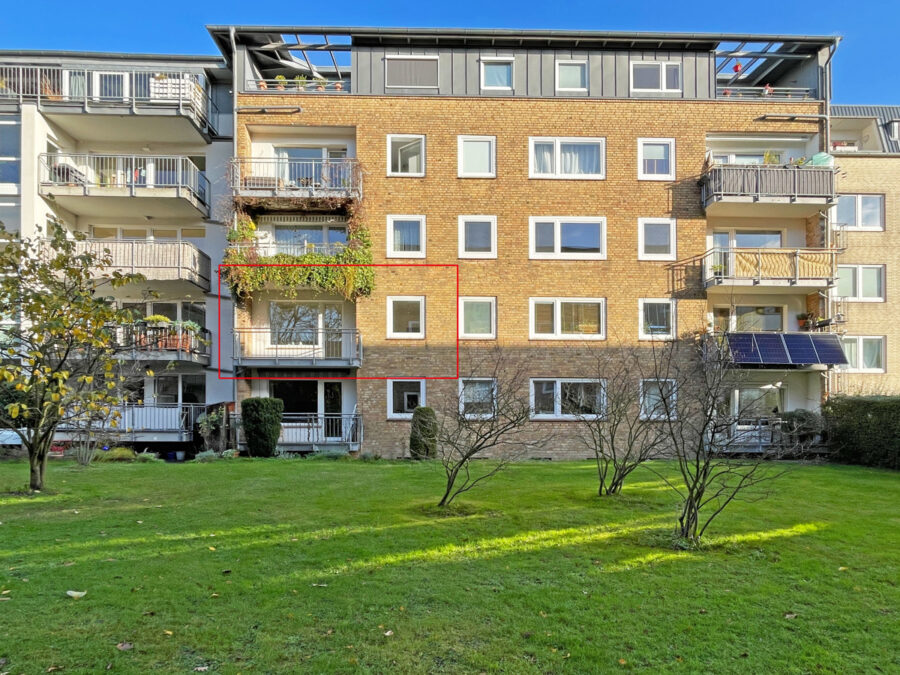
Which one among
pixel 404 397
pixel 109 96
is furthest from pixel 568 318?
pixel 109 96

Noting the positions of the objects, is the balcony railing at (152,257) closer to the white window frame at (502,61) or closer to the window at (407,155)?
the window at (407,155)

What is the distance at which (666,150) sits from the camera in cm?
1870

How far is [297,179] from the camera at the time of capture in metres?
18.4

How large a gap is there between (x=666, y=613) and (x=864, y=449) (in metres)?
15.3

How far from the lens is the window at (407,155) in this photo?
60.7 feet

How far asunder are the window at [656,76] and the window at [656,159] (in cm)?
196

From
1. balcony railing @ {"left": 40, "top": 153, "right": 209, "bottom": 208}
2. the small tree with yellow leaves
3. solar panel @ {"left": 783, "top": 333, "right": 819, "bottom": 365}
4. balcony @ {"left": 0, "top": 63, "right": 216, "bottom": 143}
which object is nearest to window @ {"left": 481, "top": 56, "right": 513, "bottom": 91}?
balcony @ {"left": 0, "top": 63, "right": 216, "bottom": 143}

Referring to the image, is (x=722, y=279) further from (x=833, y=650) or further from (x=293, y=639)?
(x=293, y=639)

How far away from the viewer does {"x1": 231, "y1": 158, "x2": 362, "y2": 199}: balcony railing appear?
58.0 ft

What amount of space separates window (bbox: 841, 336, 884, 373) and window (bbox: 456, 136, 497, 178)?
1400 centimetres

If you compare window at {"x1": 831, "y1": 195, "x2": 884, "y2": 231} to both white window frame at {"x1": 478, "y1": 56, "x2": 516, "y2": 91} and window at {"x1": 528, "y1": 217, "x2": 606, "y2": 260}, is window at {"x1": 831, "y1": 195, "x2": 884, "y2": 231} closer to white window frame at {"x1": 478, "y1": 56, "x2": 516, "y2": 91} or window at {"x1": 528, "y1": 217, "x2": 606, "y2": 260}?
window at {"x1": 528, "y1": 217, "x2": 606, "y2": 260}

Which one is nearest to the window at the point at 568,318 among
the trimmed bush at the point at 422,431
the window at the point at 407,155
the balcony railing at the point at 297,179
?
the trimmed bush at the point at 422,431

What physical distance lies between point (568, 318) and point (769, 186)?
25.7 ft

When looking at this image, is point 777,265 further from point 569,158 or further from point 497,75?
point 497,75
